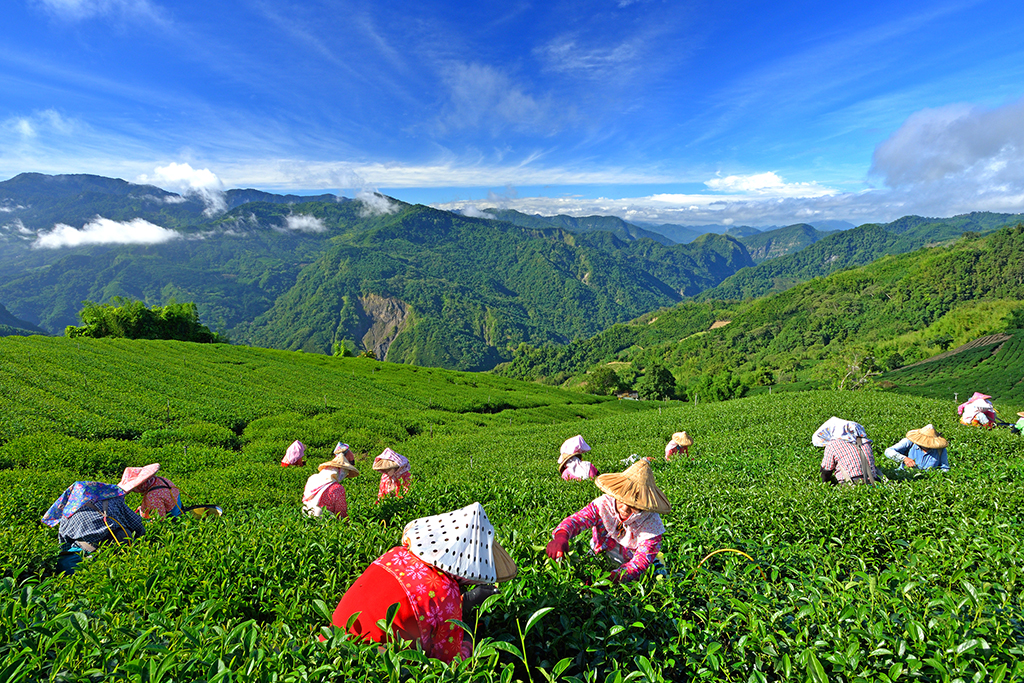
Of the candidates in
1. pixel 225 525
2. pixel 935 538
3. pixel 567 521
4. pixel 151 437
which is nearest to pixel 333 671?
pixel 567 521

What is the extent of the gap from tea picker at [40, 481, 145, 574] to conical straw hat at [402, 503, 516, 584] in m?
5.29

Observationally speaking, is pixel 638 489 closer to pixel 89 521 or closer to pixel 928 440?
pixel 89 521

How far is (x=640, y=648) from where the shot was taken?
124 inches

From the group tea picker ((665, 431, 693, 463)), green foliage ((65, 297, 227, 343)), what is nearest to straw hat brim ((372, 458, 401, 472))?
tea picker ((665, 431, 693, 463))

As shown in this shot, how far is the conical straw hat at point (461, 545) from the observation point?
314 cm

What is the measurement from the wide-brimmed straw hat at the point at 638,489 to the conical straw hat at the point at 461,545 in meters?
1.83

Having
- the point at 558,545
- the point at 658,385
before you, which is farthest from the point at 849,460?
the point at 658,385

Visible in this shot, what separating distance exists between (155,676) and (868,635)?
13.9ft

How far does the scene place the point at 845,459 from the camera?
858 centimetres

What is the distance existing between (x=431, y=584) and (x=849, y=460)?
9.05m

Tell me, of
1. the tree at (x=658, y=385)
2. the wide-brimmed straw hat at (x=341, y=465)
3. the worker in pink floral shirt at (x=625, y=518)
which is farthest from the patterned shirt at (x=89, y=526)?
the tree at (x=658, y=385)

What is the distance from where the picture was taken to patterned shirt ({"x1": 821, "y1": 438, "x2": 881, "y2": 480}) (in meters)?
8.41

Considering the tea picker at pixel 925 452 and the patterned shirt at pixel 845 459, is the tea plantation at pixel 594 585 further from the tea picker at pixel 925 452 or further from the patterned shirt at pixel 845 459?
the patterned shirt at pixel 845 459

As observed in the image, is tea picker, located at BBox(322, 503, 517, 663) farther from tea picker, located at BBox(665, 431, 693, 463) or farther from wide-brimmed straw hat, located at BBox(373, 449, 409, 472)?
tea picker, located at BBox(665, 431, 693, 463)
